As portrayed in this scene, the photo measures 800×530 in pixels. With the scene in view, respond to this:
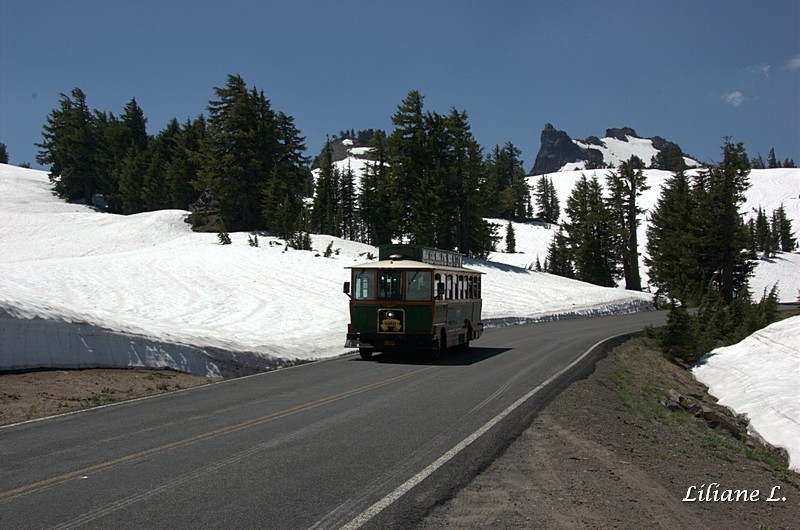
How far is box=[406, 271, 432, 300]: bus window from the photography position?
18.5m

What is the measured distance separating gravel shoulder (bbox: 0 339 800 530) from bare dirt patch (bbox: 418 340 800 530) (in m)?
0.02

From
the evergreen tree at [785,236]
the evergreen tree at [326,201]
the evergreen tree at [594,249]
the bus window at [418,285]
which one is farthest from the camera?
the evergreen tree at [785,236]

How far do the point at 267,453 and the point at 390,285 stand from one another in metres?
11.7

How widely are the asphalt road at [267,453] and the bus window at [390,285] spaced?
5012 mm

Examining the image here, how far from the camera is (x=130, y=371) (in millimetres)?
14258

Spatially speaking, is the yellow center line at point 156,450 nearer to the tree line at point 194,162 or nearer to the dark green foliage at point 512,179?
the tree line at point 194,162

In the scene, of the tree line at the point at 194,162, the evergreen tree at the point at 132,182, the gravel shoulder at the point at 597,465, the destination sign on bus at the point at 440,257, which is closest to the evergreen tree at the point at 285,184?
the tree line at the point at 194,162

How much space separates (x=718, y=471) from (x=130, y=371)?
12249mm

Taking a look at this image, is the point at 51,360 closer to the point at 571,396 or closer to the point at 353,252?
the point at 571,396

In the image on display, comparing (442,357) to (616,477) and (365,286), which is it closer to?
(365,286)

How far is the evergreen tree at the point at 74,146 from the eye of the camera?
85.0 m

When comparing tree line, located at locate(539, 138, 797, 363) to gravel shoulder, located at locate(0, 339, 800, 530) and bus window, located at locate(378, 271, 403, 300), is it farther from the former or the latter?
gravel shoulder, located at locate(0, 339, 800, 530)

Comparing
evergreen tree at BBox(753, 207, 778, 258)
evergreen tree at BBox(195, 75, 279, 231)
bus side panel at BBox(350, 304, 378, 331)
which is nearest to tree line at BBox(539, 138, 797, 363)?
bus side panel at BBox(350, 304, 378, 331)

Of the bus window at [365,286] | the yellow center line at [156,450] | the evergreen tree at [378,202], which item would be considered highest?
the evergreen tree at [378,202]
